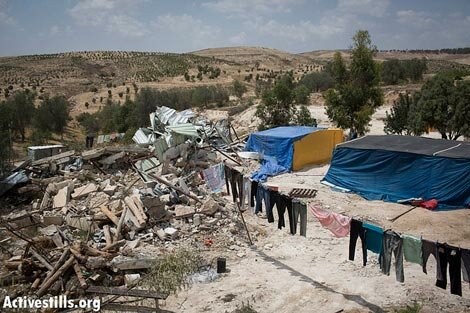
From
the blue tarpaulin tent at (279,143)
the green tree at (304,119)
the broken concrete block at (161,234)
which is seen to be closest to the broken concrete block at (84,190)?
the broken concrete block at (161,234)

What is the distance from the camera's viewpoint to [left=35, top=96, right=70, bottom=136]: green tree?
31953 millimetres

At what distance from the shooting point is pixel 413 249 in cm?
686

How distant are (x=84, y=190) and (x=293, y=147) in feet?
29.4

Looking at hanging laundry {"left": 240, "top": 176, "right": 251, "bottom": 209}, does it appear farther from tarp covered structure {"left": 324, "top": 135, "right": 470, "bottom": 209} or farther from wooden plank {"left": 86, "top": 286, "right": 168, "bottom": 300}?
tarp covered structure {"left": 324, "top": 135, "right": 470, "bottom": 209}

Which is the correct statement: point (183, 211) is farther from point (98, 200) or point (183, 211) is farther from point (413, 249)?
point (413, 249)

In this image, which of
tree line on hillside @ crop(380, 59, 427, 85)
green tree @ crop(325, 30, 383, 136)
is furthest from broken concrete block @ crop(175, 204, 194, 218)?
tree line on hillside @ crop(380, 59, 427, 85)

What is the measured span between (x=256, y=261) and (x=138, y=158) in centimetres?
855

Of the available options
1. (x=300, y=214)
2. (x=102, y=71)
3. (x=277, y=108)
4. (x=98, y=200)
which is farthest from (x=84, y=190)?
(x=102, y=71)

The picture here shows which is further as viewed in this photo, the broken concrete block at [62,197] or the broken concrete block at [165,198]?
the broken concrete block at [62,197]

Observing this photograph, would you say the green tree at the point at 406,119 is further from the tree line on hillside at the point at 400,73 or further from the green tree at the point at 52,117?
the tree line on hillside at the point at 400,73

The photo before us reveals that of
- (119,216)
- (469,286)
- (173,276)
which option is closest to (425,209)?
(469,286)

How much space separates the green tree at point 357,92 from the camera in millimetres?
19000

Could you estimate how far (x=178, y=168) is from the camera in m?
15.6

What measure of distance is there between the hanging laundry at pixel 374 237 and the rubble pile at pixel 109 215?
371 cm
